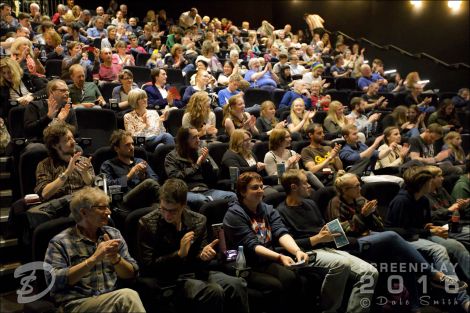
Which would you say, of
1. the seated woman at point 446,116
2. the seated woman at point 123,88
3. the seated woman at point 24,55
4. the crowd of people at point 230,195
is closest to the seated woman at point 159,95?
the crowd of people at point 230,195

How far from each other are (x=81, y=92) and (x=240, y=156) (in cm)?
157

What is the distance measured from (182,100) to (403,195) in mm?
2555

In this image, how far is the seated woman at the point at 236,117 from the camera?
428cm

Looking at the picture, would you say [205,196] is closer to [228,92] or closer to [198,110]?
[198,110]

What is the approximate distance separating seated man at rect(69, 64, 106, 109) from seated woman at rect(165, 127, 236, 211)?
3.58ft

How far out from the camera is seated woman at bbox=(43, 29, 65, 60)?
5.58 metres

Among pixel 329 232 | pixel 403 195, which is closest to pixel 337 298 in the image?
pixel 329 232

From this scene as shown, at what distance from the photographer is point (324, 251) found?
9.40ft

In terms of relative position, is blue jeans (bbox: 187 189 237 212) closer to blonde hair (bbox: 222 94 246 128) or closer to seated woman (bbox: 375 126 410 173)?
blonde hair (bbox: 222 94 246 128)

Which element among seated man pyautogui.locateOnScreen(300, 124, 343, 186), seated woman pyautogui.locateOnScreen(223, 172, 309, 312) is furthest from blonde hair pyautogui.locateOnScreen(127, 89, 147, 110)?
seated woman pyautogui.locateOnScreen(223, 172, 309, 312)

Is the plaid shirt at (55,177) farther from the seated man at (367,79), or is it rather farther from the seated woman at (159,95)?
the seated man at (367,79)

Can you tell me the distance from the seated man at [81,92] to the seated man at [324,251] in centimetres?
196

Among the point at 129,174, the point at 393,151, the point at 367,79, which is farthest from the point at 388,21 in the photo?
the point at 129,174

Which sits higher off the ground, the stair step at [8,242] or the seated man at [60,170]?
the seated man at [60,170]
